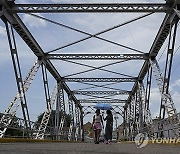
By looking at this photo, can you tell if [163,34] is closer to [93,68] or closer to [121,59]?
[121,59]

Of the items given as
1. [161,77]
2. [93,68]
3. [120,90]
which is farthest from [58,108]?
[161,77]

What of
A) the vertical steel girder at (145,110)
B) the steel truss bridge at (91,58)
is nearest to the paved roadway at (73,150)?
the steel truss bridge at (91,58)

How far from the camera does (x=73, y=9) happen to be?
1431 centimetres

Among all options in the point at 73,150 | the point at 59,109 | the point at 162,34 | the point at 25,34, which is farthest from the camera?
the point at 59,109

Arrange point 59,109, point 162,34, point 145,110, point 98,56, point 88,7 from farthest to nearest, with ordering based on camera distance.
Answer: point 59,109
point 145,110
point 98,56
point 162,34
point 88,7

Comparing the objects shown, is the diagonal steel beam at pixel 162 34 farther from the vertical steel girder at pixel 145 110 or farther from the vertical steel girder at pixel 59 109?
the vertical steel girder at pixel 59 109

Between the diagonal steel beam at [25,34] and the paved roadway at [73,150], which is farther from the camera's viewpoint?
the diagonal steel beam at [25,34]

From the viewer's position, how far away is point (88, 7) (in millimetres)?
14258

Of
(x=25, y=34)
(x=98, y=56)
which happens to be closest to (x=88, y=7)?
(x=25, y=34)

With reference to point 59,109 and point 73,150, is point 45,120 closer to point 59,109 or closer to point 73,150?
point 59,109

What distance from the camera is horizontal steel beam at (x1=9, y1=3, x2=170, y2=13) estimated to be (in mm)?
14211

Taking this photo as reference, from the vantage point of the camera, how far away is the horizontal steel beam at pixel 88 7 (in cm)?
1421

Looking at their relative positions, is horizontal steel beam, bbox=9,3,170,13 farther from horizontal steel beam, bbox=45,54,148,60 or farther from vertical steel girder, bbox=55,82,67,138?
vertical steel girder, bbox=55,82,67,138

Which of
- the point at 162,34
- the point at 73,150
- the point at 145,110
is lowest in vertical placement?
the point at 73,150
